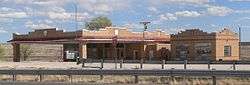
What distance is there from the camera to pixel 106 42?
7244 cm

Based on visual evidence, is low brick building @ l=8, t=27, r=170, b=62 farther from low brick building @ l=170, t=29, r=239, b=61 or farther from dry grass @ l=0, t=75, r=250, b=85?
dry grass @ l=0, t=75, r=250, b=85

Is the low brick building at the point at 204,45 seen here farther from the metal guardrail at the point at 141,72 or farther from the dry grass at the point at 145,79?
the metal guardrail at the point at 141,72

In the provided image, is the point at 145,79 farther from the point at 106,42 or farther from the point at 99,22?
the point at 99,22

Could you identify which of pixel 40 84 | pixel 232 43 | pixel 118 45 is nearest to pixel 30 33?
pixel 118 45

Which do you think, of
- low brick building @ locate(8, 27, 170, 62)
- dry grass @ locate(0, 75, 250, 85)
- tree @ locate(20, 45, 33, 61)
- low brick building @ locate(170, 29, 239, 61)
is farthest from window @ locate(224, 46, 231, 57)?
dry grass @ locate(0, 75, 250, 85)

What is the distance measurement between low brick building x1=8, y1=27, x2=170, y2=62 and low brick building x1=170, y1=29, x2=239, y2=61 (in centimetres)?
259

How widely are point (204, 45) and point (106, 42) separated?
38.3ft

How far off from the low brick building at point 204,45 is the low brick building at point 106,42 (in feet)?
8.50

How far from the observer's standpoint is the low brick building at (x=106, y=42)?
71625mm

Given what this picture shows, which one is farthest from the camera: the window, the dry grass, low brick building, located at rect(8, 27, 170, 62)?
low brick building, located at rect(8, 27, 170, 62)

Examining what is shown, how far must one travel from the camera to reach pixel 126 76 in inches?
1268

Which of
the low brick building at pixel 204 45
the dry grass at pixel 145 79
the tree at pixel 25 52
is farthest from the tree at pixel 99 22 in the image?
the dry grass at pixel 145 79

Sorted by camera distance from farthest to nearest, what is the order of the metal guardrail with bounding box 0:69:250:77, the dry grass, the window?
the window → the dry grass → the metal guardrail with bounding box 0:69:250:77

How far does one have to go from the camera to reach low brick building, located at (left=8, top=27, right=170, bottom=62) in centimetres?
7162
